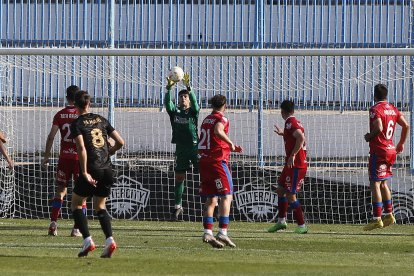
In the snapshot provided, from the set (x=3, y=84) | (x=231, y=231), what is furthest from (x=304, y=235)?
(x=3, y=84)

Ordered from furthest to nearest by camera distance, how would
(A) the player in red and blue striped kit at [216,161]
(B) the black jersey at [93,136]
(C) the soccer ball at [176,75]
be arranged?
(C) the soccer ball at [176,75], (A) the player in red and blue striped kit at [216,161], (B) the black jersey at [93,136]

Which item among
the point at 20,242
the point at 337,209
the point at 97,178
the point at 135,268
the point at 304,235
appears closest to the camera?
the point at 135,268

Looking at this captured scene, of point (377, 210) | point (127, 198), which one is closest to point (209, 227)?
point (377, 210)

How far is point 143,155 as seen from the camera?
19.4 metres

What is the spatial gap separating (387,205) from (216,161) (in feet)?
10.4

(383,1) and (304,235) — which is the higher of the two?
(383,1)

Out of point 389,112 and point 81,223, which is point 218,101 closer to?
point 81,223

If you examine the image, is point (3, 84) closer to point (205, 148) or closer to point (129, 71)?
point (129, 71)

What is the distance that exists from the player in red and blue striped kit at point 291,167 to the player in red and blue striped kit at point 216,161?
1.91 m

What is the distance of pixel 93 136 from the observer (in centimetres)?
1215

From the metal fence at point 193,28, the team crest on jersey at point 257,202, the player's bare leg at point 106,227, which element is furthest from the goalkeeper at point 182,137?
the player's bare leg at point 106,227

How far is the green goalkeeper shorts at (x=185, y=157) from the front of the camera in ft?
56.8

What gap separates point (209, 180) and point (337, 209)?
4737mm

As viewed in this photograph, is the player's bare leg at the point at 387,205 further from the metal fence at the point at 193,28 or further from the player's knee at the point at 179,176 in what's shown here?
the metal fence at the point at 193,28
